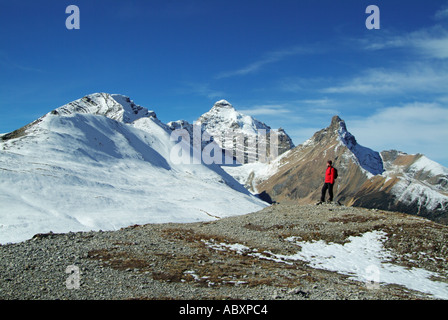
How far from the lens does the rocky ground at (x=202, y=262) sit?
13117 millimetres

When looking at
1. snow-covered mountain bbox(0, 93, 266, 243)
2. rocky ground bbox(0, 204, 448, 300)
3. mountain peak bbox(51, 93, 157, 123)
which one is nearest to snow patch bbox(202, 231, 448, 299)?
rocky ground bbox(0, 204, 448, 300)

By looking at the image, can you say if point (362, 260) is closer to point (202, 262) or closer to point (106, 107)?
point (202, 262)

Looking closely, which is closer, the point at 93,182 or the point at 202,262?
the point at 202,262

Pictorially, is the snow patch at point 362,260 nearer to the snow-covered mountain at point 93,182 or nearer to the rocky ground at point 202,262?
the rocky ground at point 202,262

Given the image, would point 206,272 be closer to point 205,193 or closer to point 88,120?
point 205,193

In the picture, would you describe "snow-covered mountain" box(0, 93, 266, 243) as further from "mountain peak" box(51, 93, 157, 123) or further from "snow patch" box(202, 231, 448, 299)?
"mountain peak" box(51, 93, 157, 123)

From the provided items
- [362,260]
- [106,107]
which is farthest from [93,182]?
[106,107]

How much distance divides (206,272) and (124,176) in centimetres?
6415

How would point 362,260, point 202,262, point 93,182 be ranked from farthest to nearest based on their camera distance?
point 93,182
point 362,260
point 202,262

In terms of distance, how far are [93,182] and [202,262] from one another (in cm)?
5183

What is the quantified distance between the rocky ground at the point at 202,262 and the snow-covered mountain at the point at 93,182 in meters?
17.5

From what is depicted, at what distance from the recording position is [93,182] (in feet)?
209

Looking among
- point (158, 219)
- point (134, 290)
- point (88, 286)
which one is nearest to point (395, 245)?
point (134, 290)
